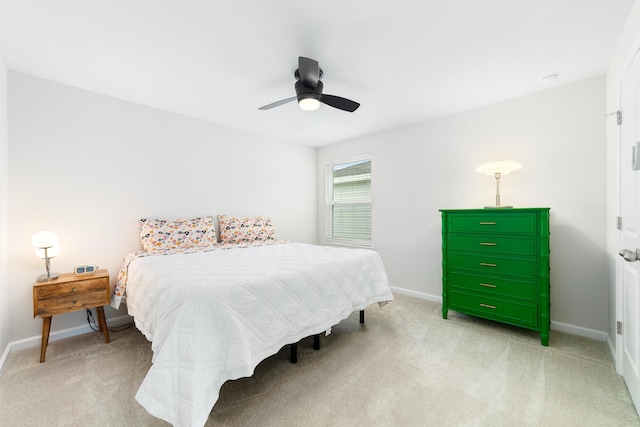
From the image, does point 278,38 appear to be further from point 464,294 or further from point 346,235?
point 346,235

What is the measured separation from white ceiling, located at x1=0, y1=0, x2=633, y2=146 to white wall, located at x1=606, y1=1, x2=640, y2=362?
0.28ft

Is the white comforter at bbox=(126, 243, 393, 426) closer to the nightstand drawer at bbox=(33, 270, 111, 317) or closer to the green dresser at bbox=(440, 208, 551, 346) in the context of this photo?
the nightstand drawer at bbox=(33, 270, 111, 317)

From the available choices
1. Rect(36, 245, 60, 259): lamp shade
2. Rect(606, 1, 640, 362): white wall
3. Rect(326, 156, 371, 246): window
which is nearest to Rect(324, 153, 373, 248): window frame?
Rect(326, 156, 371, 246): window

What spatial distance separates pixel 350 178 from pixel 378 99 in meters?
1.73

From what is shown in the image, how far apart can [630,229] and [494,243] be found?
944 mm

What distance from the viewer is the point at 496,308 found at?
2457 mm

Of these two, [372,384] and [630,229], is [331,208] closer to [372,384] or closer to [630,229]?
[372,384]

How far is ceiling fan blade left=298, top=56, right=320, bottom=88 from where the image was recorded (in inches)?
72.1

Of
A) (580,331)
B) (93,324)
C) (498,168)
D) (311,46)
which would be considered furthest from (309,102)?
(580,331)

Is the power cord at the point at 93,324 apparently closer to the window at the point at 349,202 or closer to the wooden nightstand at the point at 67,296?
the wooden nightstand at the point at 67,296

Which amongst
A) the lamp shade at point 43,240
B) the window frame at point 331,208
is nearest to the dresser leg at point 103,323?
the lamp shade at point 43,240

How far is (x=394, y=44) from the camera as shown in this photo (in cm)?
186

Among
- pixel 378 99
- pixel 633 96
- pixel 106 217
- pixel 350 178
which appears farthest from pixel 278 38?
pixel 350 178

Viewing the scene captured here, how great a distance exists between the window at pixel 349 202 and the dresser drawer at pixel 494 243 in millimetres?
1560
